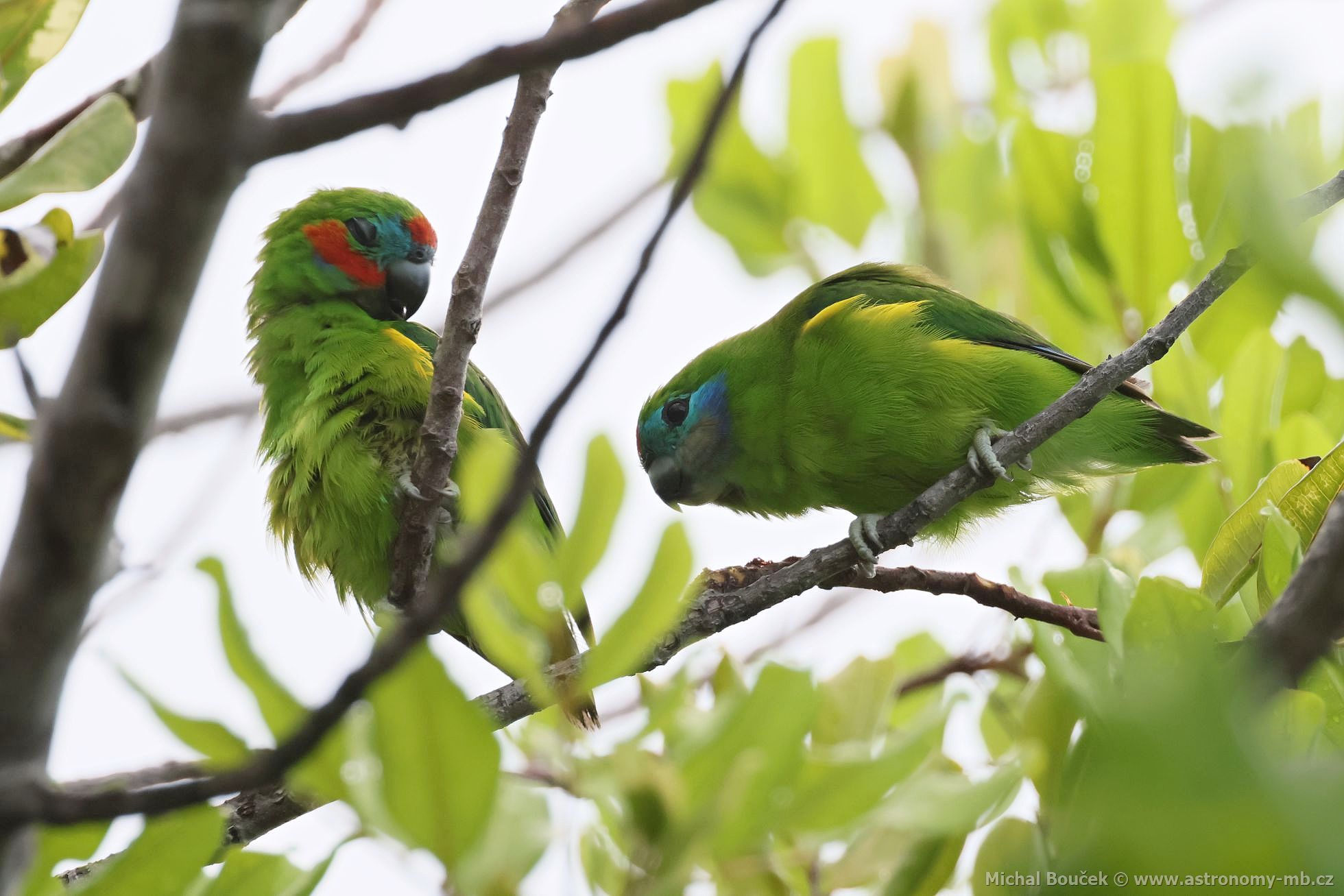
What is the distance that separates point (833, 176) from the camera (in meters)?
3.84

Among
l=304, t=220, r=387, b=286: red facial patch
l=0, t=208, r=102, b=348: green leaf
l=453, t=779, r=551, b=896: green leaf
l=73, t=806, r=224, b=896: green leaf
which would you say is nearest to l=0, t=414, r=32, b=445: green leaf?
l=0, t=208, r=102, b=348: green leaf

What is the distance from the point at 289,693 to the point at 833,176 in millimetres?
2977

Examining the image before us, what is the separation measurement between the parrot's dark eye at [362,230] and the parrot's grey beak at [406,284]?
132 millimetres

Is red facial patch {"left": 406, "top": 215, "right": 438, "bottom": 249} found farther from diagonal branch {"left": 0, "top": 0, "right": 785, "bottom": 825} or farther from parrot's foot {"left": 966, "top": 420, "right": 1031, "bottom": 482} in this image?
diagonal branch {"left": 0, "top": 0, "right": 785, "bottom": 825}

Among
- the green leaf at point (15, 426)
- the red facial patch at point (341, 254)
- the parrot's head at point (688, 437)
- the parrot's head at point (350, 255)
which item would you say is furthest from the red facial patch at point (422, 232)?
the green leaf at point (15, 426)

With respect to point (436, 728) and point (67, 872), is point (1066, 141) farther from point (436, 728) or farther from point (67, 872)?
point (67, 872)

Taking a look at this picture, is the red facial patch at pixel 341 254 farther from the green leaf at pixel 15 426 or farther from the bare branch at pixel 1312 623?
the bare branch at pixel 1312 623

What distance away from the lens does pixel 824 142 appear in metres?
3.84

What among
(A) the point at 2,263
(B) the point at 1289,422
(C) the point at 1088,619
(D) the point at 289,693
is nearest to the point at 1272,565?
(C) the point at 1088,619

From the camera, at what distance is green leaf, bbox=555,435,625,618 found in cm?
126

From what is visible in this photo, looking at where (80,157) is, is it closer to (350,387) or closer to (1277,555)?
(1277,555)

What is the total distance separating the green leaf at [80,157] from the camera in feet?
5.29

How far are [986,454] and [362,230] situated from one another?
2.69 meters

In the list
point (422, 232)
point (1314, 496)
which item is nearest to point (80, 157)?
point (1314, 496)
